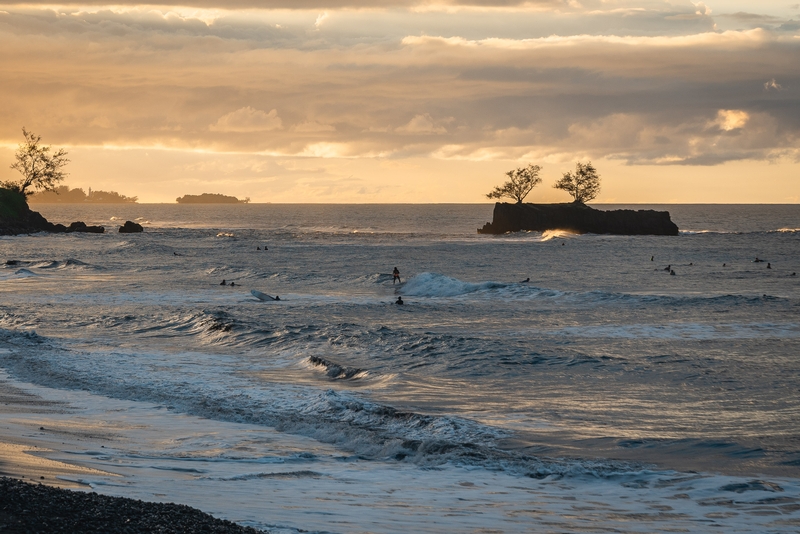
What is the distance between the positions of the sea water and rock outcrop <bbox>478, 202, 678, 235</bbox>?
84.6 meters

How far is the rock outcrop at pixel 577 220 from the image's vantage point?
12200 centimetres

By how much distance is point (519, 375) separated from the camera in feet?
63.6

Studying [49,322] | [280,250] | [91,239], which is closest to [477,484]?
[49,322]

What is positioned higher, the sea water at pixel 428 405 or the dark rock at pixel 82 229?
the dark rock at pixel 82 229

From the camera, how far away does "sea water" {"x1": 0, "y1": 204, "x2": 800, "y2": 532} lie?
32.7 feet

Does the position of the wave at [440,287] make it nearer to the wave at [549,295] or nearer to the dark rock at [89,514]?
the wave at [549,295]

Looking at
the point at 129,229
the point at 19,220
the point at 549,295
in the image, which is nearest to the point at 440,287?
the point at 549,295

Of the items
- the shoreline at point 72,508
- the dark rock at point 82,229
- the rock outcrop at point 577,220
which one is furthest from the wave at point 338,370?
the rock outcrop at point 577,220

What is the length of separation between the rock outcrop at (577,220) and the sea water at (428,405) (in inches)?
3332

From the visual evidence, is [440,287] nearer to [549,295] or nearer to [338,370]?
[549,295]

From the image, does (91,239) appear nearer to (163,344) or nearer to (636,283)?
(636,283)

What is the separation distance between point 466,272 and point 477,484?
4689 centimetres

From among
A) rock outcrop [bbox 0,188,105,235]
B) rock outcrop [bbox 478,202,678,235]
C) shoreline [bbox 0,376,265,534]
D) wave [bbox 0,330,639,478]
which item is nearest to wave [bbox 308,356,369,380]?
wave [bbox 0,330,639,478]

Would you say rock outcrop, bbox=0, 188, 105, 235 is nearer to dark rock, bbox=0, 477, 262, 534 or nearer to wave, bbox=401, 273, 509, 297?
wave, bbox=401, 273, 509, 297
